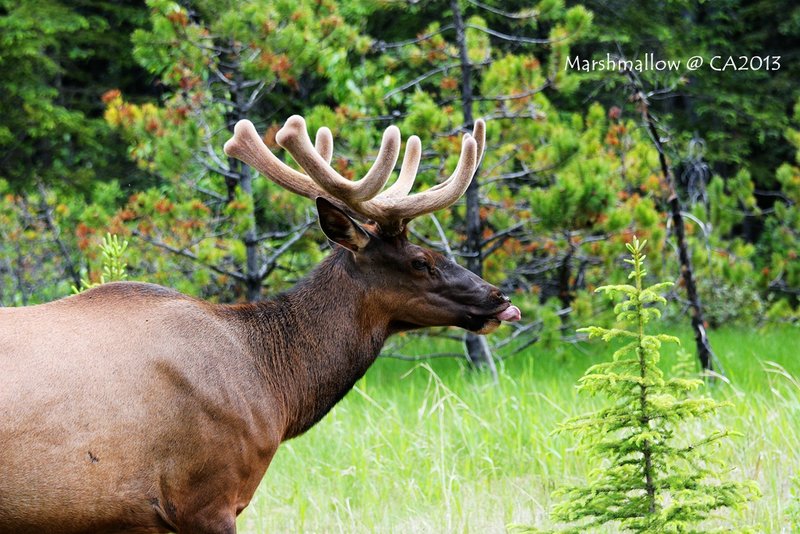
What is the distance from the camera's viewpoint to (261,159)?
4633 millimetres

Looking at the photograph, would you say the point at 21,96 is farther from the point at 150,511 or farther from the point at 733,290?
the point at 150,511

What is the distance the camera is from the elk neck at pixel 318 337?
424cm

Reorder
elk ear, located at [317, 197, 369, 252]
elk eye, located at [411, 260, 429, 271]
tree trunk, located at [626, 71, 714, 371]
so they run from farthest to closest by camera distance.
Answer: tree trunk, located at [626, 71, 714, 371] < elk eye, located at [411, 260, 429, 271] < elk ear, located at [317, 197, 369, 252]

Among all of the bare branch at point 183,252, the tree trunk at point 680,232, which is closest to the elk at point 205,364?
the tree trunk at point 680,232

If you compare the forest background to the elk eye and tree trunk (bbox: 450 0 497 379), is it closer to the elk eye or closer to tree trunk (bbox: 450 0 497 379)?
tree trunk (bbox: 450 0 497 379)

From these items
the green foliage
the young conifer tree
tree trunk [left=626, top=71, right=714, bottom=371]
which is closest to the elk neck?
the young conifer tree

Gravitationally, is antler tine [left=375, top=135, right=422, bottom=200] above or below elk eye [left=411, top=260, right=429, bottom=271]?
above

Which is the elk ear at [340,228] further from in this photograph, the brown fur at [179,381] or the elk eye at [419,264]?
the elk eye at [419,264]

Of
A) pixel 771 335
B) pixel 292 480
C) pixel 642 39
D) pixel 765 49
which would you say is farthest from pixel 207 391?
pixel 765 49

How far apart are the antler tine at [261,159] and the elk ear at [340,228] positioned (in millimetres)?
398

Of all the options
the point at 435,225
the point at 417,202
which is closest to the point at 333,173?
the point at 417,202

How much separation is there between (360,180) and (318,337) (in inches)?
28.7

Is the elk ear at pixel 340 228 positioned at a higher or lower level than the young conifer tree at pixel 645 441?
higher

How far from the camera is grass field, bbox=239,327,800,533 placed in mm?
5453
